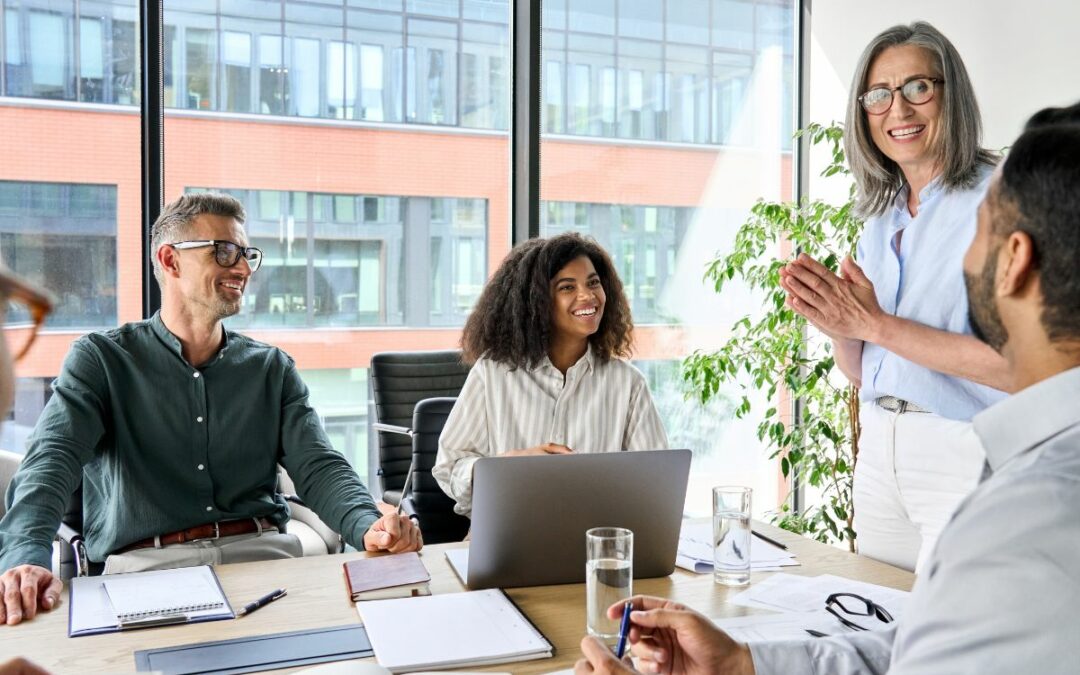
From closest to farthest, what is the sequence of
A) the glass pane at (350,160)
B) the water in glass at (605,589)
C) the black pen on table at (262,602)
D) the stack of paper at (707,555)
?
the water in glass at (605,589)
the black pen on table at (262,602)
the stack of paper at (707,555)
the glass pane at (350,160)

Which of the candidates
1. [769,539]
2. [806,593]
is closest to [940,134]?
[769,539]

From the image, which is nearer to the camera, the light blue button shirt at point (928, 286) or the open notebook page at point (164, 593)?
the open notebook page at point (164, 593)

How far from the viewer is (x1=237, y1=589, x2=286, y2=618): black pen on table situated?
152 centimetres

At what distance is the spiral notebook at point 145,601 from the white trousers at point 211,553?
0.49m

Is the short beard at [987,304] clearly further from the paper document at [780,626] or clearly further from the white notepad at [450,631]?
the white notepad at [450,631]

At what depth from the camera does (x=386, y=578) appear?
165 cm

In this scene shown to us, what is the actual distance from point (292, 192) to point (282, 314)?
49 cm

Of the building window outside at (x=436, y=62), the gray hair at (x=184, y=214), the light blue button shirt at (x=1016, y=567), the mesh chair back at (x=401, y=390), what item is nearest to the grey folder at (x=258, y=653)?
the light blue button shirt at (x=1016, y=567)

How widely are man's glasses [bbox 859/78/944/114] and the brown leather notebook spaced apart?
4.64 feet

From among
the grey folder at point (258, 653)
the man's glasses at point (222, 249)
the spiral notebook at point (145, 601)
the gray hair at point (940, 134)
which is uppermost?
the gray hair at point (940, 134)

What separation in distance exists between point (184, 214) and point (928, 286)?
70.6 inches

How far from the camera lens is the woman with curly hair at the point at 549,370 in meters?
2.42

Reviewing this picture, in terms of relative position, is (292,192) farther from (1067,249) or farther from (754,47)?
(1067,249)

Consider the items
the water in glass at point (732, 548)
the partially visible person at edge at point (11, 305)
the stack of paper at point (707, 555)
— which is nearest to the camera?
the partially visible person at edge at point (11, 305)
